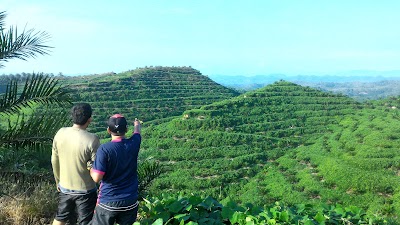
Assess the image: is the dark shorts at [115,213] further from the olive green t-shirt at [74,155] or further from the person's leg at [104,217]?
the olive green t-shirt at [74,155]

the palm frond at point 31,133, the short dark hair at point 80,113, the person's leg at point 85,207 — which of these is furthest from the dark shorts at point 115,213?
the palm frond at point 31,133

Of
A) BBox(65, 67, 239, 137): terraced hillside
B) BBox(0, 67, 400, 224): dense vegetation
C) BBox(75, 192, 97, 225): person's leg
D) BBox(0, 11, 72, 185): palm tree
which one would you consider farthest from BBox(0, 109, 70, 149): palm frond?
BBox(65, 67, 239, 137): terraced hillside

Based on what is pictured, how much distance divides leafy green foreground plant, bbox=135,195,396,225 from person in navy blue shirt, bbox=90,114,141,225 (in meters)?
0.20

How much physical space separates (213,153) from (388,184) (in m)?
14.8

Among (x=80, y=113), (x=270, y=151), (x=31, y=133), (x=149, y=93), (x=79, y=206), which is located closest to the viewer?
(x=80, y=113)

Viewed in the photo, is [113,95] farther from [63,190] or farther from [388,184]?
[63,190]

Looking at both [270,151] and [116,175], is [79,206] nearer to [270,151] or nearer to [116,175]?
[116,175]

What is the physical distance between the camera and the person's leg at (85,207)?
2926 mm

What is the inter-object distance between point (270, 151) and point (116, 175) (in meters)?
31.5

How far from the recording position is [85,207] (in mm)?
2947

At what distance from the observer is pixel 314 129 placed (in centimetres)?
3775

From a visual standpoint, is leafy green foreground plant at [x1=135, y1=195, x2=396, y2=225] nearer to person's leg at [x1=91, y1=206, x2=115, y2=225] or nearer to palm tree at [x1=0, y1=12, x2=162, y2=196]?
person's leg at [x1=91, y1=206, x2=115, y2=225]

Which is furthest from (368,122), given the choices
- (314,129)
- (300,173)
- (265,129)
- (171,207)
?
(171,207)

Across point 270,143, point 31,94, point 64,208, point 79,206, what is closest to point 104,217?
point 79,206
